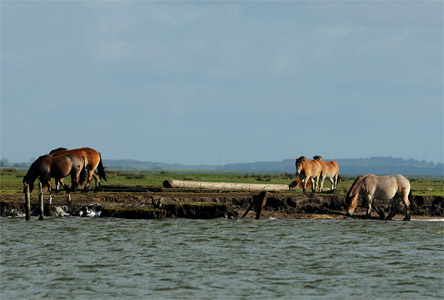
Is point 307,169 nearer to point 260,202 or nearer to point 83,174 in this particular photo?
point 260,202

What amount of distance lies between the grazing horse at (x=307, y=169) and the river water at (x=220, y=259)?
23.3 feet

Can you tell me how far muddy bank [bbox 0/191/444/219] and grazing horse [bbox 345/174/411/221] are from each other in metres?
1.45

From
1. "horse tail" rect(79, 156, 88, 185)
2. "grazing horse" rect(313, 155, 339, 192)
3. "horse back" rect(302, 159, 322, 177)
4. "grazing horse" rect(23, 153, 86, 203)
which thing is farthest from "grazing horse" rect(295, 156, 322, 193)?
"grazing horse" rect(23, 153, 86, 203)

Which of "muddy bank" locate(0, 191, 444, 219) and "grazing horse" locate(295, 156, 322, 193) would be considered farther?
"grazing horse" locate(295, 156, 322, 193)

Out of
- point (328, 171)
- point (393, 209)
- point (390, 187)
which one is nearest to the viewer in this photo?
point (390, 187)

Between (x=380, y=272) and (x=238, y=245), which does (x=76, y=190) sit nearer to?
(x=238, y=245)

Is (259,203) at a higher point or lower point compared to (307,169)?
lower

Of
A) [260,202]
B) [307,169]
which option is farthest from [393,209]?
[307,169]

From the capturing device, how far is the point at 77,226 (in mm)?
30156

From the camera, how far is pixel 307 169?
4025 centimetres

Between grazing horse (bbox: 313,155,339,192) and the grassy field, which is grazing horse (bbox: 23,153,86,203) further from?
grazing horse (bbox: 313,155,339,192)

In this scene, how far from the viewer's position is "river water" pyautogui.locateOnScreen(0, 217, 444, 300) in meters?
18.2

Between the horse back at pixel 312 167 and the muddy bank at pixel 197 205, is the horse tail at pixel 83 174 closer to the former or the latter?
the muddy bank at pixel 197 205

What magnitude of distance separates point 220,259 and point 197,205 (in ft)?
33.9
